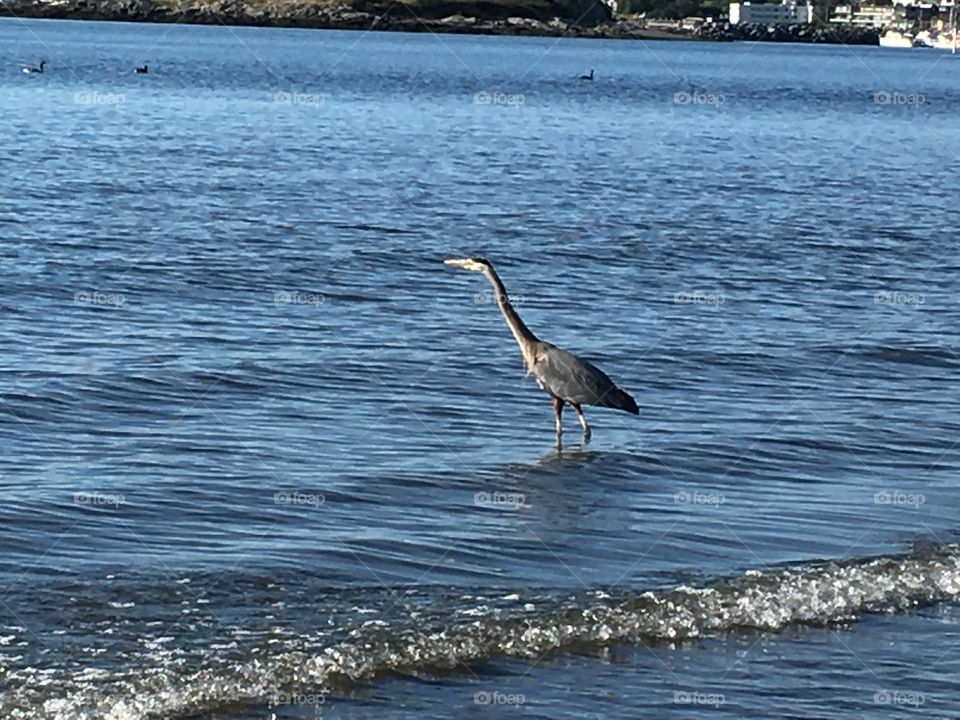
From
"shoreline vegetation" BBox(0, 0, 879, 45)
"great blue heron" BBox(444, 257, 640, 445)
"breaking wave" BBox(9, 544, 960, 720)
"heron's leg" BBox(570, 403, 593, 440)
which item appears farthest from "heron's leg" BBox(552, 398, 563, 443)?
"shoreline vegetation" BBox(0, 0, 879, 45)

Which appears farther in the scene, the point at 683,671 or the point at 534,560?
the point at 534,560

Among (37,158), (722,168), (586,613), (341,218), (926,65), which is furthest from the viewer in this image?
(926,65)

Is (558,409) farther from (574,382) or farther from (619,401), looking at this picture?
(619,401)

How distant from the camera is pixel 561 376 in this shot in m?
16.2

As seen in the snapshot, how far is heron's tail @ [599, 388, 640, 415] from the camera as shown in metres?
16.1

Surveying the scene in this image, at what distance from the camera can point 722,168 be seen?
159 feet

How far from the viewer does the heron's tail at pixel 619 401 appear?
16.1 m

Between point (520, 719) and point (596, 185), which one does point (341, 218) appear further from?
point (520, 719)

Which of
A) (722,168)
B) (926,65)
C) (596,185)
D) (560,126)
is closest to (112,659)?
(596,185)

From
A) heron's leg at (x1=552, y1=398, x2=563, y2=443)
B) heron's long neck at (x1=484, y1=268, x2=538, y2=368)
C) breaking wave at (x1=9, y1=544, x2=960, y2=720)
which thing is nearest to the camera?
breaking wave at (x1=9, y1=544, x2=960, y2=720)

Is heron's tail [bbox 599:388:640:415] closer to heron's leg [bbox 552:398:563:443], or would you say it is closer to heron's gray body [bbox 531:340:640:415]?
heron's gray body [bbox 531:340:640:415]

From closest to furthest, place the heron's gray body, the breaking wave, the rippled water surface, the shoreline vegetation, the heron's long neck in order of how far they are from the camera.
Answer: the breaking wave
the rippled water surface
the heron's gray body
the heron's long neck
the shoreline vegetation

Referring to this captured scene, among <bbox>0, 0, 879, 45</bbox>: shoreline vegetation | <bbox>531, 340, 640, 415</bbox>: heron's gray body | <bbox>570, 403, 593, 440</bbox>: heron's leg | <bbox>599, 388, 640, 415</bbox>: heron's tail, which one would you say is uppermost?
<bbox>531, 340, 640, 415</bbox>: heron's gray body

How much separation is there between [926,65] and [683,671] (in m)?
180
